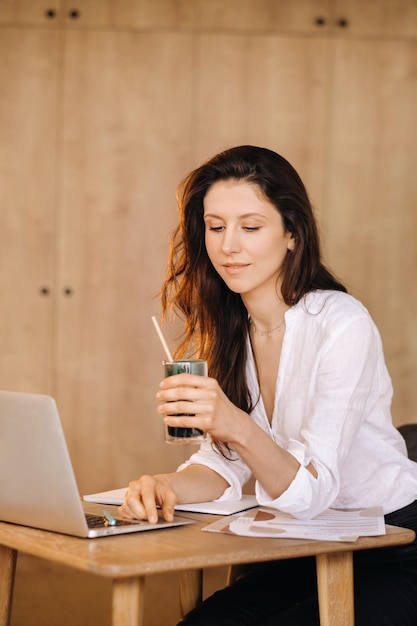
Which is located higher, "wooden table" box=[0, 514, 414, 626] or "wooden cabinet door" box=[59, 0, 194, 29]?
"wooden cabinet door" box=[59, 0, 194, 29]

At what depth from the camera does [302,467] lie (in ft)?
5.75

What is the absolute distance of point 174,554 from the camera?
4.60 feet

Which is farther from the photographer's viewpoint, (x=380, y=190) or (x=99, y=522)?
(x=380, y=190)

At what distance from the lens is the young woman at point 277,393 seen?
5.67 feet

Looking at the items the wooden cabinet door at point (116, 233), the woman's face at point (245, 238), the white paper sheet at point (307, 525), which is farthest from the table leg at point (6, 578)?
the wooden cabinet door at point (116, 233)

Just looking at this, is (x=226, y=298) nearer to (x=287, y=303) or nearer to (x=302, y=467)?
(x=287, y=303)

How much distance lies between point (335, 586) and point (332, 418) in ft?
1.15

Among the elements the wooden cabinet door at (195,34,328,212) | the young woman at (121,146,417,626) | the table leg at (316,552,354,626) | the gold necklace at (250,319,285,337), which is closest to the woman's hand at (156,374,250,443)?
the young woman at (121,146,417,626)

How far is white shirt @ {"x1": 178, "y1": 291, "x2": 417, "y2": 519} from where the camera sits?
1.79 meters

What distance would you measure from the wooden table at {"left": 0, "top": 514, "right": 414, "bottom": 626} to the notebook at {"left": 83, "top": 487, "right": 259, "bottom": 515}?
0.40 feet

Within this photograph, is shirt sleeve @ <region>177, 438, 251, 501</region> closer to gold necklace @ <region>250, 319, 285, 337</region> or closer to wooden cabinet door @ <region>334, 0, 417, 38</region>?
gold necklace @ <region>250, 319, 285, 337</region>

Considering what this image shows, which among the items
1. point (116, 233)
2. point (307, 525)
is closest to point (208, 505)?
point (307, 525)

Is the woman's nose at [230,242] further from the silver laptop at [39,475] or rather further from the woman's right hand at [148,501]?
the silver laptop at [39,475]

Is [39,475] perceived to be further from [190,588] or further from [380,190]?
[380,190]
